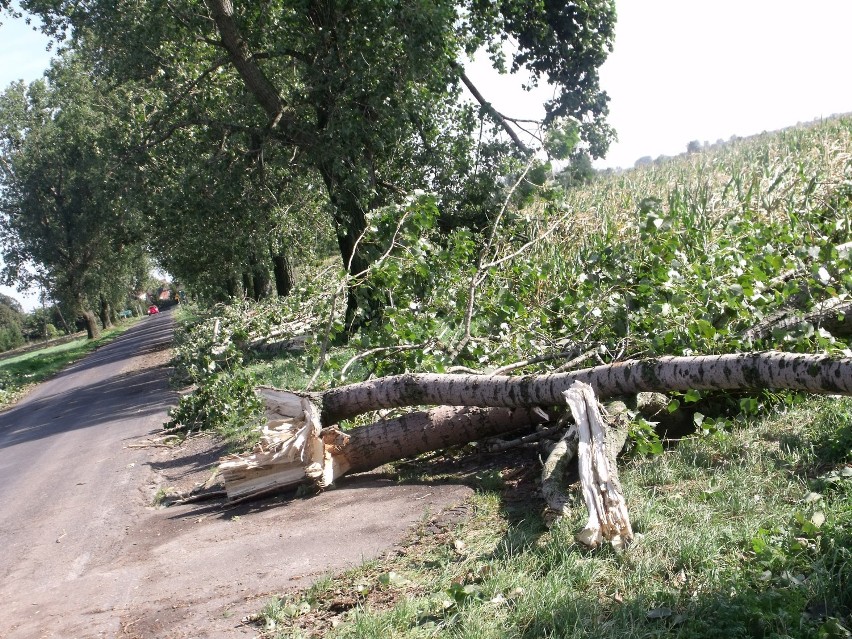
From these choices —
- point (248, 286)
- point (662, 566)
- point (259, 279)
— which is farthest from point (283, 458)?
point (248, 286)

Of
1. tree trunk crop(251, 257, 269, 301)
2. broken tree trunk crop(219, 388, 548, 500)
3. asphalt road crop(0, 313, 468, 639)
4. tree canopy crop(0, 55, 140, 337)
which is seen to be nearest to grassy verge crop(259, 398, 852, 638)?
A: asphalt road crop(0, 313, 468, 639)

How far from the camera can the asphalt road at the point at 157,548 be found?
438cm

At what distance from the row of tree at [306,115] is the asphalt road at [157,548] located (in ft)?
9.00

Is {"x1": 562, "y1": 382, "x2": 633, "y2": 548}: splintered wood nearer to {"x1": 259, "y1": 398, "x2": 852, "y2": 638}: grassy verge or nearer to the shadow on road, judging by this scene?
{"x1": 259, "y1": 398, "x2": 852, "y2": 638}: grassy verge

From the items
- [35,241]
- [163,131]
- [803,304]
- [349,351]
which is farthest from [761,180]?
[35,241]

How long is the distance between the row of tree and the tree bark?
1586mm

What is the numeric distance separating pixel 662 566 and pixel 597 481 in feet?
2.02

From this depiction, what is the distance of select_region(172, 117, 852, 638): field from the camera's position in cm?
332

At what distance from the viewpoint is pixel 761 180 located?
351 inches

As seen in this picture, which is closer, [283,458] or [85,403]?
[283,458]

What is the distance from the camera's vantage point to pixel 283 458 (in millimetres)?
6371

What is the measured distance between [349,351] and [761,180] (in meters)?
5.16

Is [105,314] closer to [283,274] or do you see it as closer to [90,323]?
[90,323]

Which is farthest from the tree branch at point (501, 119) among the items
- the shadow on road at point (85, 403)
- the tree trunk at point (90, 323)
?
the tree trunk at point (90, 323)
